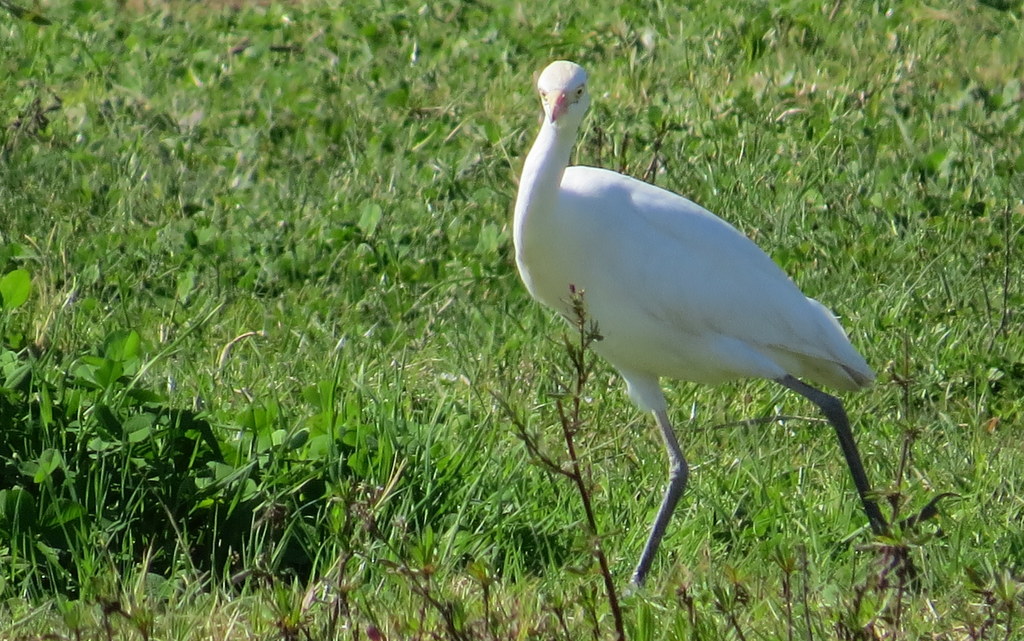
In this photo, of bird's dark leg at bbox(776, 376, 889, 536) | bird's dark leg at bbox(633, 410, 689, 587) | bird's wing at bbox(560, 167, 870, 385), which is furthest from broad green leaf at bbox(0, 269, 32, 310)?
bird's dark leg at bbox(776, 376, 889, 536)

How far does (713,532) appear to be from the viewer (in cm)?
396

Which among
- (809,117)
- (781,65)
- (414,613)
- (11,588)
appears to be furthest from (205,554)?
(781,65)

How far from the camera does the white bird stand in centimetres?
392

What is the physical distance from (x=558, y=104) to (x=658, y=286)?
1.82ft

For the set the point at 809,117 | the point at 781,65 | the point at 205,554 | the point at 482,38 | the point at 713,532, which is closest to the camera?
the point at 205,554

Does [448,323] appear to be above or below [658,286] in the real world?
below

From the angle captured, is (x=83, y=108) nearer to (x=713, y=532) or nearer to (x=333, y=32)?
(x=333, y=32)

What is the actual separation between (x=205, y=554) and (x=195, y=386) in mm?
781

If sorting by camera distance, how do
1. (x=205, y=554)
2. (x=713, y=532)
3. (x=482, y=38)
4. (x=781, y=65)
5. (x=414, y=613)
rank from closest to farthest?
1. (x=414, y=613)
2. (x=205, y=554)
3. (x=713, y=532)
4. (x=781, y=65)
5. (x=482, y=38)

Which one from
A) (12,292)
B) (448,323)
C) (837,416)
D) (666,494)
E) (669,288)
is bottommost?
(448,323)

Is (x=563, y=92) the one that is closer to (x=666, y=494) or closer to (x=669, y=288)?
(x=669, y=288)

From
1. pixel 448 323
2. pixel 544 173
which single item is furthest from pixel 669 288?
pixel 448 323

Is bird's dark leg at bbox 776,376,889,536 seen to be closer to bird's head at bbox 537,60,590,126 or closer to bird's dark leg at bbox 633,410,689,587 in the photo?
bird's dark leg at bbox 633,410,689,587

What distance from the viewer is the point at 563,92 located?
3.78 meters
